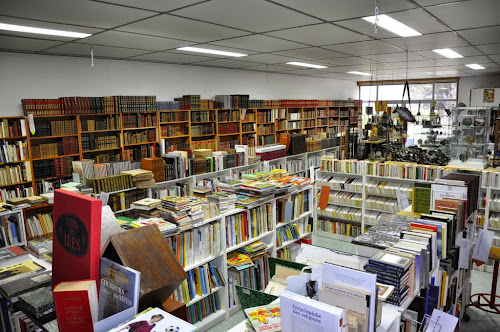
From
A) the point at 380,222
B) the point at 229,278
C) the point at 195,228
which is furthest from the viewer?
the point at 229,278

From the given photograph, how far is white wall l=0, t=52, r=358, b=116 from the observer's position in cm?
534

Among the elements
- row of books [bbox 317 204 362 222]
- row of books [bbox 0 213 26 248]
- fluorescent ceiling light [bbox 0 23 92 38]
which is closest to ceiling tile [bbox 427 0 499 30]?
row of books [bbox 317 204 362 222]

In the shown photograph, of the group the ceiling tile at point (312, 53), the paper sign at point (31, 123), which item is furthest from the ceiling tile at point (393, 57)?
the paper sign at point (31, 123)

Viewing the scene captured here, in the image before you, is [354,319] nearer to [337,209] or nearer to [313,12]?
[313,12]

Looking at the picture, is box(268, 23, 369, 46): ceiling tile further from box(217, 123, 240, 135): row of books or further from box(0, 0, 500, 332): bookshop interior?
box(217, 123, 240, 135): row of books

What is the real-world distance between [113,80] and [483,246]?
20.1 ft

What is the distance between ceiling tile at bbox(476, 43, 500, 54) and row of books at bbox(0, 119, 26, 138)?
700 centimetres

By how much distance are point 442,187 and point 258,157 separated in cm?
448

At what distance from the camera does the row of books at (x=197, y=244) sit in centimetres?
336

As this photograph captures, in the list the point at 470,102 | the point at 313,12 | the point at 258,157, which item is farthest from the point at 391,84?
the point at 313,12

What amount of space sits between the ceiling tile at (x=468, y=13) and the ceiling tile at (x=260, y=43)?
6.57 ft

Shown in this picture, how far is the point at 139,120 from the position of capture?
6.44 m

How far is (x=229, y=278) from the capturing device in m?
3.96

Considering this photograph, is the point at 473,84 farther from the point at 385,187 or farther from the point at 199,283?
the point at 199,283
